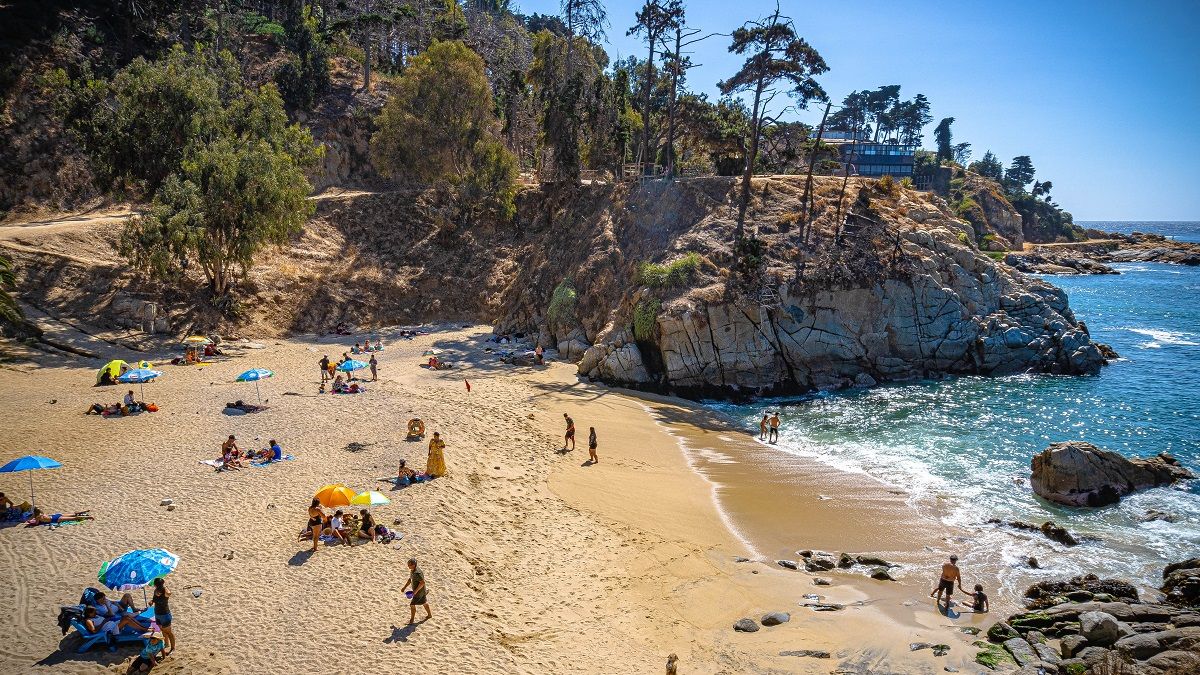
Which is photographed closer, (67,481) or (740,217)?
(67,481)

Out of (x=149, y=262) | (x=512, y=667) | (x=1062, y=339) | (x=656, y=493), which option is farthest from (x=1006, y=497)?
(x=149, y=262)

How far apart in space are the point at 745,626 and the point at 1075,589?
28.1 feet

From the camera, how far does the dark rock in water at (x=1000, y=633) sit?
14.3 meters

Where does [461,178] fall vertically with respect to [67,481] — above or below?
above

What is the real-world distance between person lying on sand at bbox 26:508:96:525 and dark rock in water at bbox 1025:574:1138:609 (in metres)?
23.3

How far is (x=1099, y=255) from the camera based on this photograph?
4641 inches

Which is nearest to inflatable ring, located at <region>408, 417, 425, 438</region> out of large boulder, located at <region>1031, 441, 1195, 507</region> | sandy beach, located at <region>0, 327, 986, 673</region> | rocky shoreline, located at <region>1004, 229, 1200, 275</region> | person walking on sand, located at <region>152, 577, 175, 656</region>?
sandy beach, located at <region>0, 327, 986, 673</region>

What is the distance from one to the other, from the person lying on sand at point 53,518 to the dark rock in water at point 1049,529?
25080 millimetres

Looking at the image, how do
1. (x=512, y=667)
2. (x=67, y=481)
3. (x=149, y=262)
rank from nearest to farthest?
(x=512, y=667) < (x=67, y=481) < (x=149, y=262)

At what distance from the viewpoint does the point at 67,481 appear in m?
18.8

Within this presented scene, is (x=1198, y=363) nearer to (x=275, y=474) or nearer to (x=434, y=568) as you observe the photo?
(x=434, y=568)

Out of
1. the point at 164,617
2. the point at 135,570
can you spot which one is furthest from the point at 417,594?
the point at 135,570

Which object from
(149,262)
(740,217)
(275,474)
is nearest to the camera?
(275,474)

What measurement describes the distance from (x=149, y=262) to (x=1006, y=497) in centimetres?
4039
